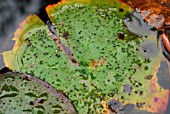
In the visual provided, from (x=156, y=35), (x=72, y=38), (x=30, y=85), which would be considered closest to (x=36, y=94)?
(x=30, y=85)

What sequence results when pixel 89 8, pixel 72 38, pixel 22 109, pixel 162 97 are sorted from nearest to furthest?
pixel 22 109
pixel 162 97
pixel 72 38
pixel 89 8

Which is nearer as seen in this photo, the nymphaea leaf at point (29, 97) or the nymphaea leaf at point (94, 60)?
the nymphaea leaf at point (29, 97)

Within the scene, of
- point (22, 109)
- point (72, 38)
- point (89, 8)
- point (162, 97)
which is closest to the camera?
point (22, 109)

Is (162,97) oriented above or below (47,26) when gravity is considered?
below

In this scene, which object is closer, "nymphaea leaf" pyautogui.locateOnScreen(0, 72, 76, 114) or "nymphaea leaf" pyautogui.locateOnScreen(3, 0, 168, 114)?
"nymphaea leaf" pyautogui.locateOnScreen(0, 72, 76, 114)

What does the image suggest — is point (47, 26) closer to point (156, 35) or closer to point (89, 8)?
point (89, 8)
